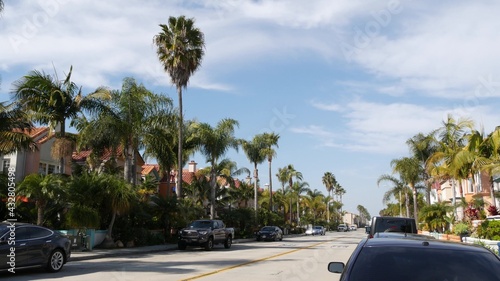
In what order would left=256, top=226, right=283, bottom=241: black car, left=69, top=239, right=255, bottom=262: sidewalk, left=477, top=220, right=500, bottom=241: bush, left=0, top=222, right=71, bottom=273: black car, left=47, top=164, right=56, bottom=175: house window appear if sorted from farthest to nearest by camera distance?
left=256, top=226, right=283, bottom=241: black car < left=47, top=164, right=56, bottom=175: house window < left=477, top=220, right=500, bottom=241: bush < left=69, top=239, right=255, bottom=262: sidewalk < left=0, top=222, right=71, bottom=273: black car

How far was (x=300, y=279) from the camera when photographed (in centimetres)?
1317

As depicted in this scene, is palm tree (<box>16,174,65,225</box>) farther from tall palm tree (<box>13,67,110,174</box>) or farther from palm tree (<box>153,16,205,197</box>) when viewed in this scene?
palm tree (<box>153,16,205,197</box>)

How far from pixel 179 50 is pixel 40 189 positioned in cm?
1572

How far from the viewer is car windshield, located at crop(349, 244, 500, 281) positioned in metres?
4.27

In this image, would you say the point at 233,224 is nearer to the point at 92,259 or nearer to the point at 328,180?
the point at 92,259

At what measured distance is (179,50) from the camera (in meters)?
33.1

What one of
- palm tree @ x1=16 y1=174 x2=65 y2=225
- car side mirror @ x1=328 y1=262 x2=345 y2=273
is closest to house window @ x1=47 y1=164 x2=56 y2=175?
palm tree @ x1=16 y1=174 x2=65 y2=225

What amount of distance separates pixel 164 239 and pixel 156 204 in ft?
7.66

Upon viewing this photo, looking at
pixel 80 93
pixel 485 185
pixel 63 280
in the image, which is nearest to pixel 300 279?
pixel 63 280

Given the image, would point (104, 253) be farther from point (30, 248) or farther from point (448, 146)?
point (448, 146)

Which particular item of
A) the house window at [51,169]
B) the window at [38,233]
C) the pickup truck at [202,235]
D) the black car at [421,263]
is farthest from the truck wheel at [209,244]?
the black car at [421,263]

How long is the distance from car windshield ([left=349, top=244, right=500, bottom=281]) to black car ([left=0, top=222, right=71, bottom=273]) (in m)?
10.9

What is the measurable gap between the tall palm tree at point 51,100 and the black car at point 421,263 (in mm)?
23099

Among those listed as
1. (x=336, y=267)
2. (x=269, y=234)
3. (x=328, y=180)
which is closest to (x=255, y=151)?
(x=269, y=234)
